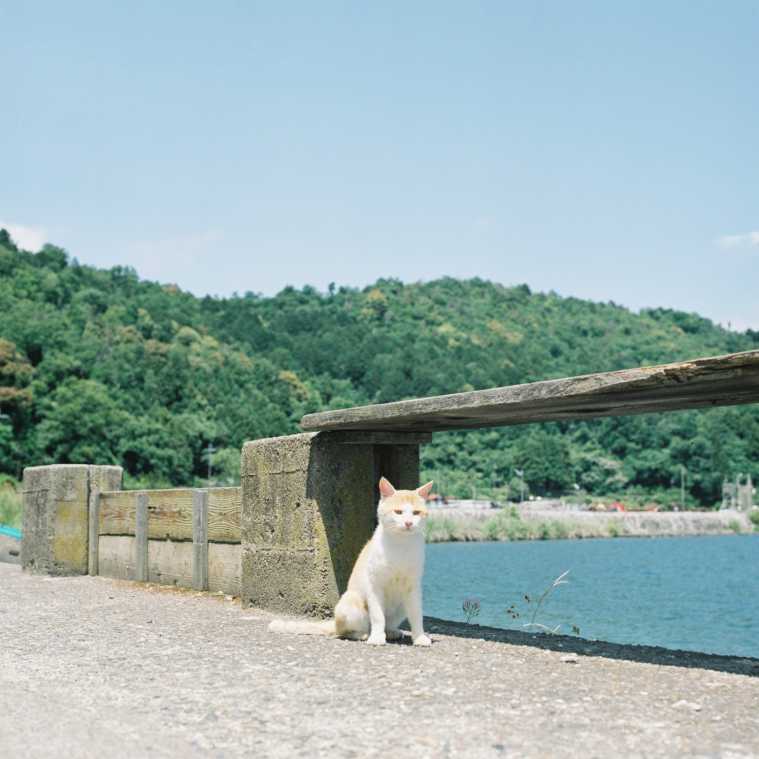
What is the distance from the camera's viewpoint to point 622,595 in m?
34.8

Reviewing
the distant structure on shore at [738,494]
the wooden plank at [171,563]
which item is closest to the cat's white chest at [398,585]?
the wooden plank at [171,563]

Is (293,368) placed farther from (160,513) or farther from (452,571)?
(160,513)

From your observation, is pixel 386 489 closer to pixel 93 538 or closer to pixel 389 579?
pixel 389 579

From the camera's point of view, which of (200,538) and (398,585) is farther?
(200,538)

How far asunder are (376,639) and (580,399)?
2.41 m

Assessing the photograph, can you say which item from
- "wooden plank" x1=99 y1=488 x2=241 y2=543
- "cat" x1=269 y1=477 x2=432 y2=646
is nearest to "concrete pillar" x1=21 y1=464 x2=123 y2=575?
"wooden plank" x1=99 y1=488 x2=241 y2=543

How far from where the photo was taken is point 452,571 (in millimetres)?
42719

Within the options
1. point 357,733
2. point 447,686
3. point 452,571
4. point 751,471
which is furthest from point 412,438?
point 751,471

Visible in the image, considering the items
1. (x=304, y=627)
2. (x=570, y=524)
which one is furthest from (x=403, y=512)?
(x=570, y=524)

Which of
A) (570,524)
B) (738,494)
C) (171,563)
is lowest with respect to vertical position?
(570,524)

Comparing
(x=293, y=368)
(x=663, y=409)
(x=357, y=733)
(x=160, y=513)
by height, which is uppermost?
(x=293, y=368)

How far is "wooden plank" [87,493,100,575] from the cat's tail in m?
6.97

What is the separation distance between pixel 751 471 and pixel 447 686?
430ft

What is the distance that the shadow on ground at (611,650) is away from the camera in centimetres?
754
